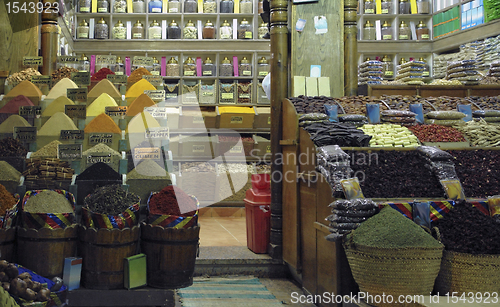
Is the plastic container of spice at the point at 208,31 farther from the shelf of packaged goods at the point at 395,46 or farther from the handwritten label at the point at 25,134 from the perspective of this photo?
the handwritten label at the point at 25,134

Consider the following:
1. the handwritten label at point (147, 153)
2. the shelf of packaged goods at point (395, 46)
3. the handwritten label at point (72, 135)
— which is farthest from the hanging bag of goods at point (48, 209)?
the shelf of packaged goods at point (395, 46)

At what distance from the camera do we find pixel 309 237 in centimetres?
282

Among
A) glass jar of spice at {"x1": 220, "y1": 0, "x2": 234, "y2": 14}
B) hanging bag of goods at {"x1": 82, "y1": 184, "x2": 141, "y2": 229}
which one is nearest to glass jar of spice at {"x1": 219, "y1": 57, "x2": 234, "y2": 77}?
glass jar of spice at {"x1": 220, "y1": 0, "x2": 234, "y2": 14}

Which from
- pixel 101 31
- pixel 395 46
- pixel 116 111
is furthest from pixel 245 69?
pixel 116 111

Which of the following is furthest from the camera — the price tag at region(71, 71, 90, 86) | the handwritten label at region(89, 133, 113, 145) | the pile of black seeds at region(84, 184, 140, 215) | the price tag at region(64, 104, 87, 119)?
the price tag at region(71, 71, 90, 86)

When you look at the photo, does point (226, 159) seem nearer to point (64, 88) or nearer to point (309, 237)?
point (64, 88)

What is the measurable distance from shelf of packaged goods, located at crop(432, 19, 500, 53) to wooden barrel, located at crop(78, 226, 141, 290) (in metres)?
5.43

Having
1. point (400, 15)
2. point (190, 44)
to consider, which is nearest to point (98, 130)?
point (190, 44)

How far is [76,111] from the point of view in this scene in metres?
3.64

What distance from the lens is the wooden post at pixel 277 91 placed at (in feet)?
11.5

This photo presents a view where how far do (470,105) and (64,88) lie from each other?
359 cm

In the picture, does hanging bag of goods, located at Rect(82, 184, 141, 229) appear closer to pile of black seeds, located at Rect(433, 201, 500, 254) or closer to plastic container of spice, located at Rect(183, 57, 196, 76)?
pile of black seeds, located at Rect(433, 201, 500, 254)

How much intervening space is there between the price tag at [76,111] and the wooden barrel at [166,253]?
148 cm

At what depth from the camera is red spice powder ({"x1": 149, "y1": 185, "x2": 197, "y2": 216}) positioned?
102 inches
